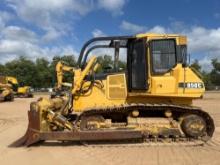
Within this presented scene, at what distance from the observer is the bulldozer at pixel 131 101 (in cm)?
1228

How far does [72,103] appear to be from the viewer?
13.2 metres

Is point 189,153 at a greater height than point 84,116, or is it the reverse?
point 84,116

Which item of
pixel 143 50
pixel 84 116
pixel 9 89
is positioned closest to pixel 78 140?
pixel 84 116

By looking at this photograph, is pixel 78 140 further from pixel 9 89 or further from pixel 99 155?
pixel 9 89

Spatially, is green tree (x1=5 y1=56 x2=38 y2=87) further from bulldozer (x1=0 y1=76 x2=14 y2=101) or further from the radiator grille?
the radiator grille

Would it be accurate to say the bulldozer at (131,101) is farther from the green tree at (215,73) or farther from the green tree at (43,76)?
the green tree at (215,73)

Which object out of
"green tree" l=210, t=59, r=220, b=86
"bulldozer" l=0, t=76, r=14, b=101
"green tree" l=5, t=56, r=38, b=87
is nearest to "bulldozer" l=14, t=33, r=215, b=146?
"bulldozer" l=0, t=76, r=14, b=101

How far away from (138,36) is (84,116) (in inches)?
114

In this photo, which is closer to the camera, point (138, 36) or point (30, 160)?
point (30, 160)

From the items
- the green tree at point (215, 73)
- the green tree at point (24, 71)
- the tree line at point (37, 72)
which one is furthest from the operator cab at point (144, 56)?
the green tree at point (215, 73)

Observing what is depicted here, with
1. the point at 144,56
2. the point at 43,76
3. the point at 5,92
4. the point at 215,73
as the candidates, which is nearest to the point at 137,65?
the point at 144,56

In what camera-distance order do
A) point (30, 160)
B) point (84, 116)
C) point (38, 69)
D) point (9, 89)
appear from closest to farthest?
point (30, 160) → point (84, 116) → point (9, 89) → point (38, 69)

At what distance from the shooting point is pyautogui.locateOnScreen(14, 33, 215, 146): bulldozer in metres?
12.3

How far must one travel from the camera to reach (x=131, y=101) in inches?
520
